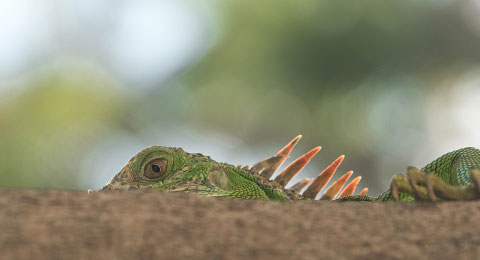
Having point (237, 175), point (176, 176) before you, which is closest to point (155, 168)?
point (176, 176)

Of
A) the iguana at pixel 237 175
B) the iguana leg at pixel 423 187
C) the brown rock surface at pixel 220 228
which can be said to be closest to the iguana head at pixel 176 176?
the iguana at pixel 237 175

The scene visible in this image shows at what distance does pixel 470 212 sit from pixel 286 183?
2741 millimetres

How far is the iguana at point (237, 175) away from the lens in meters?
3.74

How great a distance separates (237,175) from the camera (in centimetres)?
449

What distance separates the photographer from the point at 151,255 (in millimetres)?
2012

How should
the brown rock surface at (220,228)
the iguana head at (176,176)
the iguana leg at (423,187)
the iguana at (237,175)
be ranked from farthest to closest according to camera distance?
the iguana head at (176,176)
the iguana at (237,175)
the iguana leg at (423,187)
the brown rock surface at (220,228)

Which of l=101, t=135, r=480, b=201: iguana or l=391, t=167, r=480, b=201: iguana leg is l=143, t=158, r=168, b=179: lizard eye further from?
l=391, t=167, r=480, b=201: iguana leg

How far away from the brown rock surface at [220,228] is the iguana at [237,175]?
0.91 metres

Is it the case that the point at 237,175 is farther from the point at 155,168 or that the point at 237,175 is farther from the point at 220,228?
the point at 220,228

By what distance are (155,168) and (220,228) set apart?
6.66 feet

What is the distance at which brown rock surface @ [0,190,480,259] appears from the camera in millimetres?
2045

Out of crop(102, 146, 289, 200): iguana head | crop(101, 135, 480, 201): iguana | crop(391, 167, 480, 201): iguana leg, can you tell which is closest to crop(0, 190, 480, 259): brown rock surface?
crop(391, 167, 480, 201): iguana leg

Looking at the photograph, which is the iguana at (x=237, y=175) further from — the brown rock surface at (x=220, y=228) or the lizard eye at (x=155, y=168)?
the brown rock surface at (x=220, y=228)

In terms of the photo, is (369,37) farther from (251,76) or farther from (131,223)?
(131,223)
